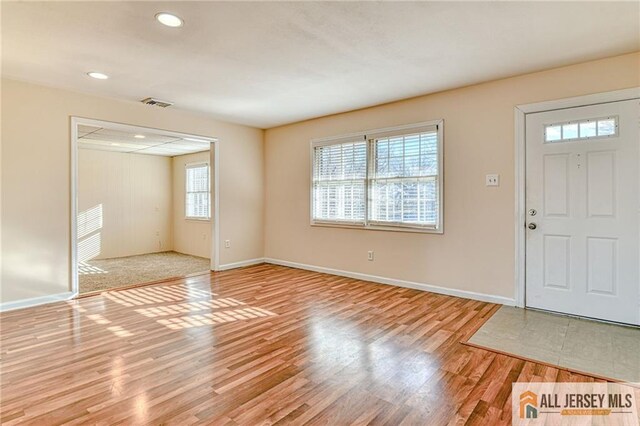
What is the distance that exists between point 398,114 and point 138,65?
121 inches

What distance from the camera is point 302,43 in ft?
9.37

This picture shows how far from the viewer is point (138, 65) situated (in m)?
3.30

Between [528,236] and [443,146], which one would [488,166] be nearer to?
[443,146]

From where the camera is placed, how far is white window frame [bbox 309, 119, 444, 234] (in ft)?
13.7

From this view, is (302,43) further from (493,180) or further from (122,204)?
(122,204)

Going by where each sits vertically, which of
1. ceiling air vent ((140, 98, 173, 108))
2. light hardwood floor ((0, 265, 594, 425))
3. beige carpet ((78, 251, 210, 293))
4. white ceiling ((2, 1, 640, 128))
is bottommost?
light hardwood floor ((0, 265, 594, 425))

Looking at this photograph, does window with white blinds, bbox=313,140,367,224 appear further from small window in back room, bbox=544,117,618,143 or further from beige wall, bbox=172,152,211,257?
beige wall, bbox=172,152,211,257

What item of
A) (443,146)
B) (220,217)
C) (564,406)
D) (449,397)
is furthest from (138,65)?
(564,406)

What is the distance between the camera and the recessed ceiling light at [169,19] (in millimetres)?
2408

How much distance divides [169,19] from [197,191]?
5594mm

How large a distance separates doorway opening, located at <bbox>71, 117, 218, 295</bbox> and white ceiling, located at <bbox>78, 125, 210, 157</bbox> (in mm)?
15

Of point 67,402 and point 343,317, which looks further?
point 343,317

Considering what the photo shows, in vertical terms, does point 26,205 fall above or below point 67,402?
above

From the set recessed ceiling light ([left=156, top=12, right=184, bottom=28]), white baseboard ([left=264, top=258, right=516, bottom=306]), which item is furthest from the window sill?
recessed ceiling light ([left=156, top=12, right=184, bottom=28])
